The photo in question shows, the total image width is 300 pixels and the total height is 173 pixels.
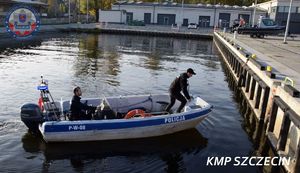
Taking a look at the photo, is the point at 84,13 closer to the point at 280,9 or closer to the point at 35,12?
the point at 35,12

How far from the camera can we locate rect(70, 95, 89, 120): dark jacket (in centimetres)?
1273

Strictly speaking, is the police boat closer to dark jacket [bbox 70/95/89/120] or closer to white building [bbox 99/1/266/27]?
dark jacket [bbox 70/95/89/120]

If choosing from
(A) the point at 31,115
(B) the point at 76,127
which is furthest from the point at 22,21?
(B) the point at 76,127

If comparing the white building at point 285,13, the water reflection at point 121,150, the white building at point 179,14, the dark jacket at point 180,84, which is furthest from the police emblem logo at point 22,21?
the white building at point 285,13

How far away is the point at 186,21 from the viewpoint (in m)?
92.2

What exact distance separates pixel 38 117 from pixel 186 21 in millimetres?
83430

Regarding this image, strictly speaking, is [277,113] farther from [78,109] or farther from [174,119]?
[78,109]

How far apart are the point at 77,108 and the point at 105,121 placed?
128cm

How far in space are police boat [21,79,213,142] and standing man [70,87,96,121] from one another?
349 mm

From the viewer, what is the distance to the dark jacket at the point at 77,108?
1273 cm

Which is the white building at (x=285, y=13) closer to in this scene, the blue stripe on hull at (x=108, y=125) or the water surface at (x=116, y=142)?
the water surface at (x=116, y=142)

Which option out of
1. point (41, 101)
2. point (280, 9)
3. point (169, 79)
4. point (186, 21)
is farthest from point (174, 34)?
point (41, 101)

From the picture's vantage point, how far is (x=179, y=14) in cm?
9106


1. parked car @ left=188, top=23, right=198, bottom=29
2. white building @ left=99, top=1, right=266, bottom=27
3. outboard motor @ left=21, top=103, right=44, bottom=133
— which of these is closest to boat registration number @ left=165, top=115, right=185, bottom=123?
outboard motor @ left=21, top=103, right=44, bottom=133
